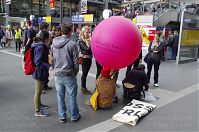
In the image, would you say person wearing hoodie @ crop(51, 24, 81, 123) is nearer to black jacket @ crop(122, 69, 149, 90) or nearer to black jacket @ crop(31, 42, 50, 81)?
black jacket @ crop(31, 42, 50, 81)

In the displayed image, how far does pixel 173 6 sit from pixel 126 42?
1828 centimetres

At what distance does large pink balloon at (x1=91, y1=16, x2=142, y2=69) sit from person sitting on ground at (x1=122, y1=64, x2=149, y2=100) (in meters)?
1.23

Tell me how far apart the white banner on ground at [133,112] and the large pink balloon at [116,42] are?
3.06ft

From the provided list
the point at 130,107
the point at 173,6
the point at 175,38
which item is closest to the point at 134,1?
the point at 173,6

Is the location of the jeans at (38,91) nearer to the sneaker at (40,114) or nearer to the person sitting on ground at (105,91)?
the sneaker at (40,114)

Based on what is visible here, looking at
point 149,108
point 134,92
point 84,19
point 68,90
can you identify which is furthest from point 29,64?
point 84,19

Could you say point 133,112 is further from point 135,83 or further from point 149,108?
point 135,83

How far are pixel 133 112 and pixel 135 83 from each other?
974mm

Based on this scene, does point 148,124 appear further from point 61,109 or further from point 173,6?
point 173,6

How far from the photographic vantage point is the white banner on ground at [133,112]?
4.34 metres

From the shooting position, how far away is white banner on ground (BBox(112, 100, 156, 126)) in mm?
4344

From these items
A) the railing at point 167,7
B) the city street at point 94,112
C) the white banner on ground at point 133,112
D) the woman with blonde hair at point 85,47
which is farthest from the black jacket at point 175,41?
the white banner on ground at point 133,112

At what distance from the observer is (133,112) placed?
4.62m

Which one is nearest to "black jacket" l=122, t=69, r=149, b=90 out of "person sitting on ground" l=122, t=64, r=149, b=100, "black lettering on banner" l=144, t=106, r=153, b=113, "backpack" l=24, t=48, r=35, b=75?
"person sitting on ground" l=122, t=64, r=149, b=100
